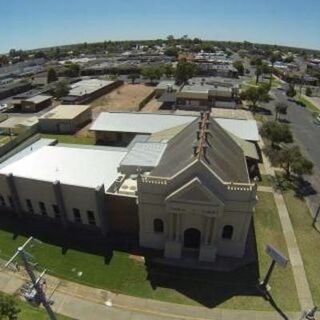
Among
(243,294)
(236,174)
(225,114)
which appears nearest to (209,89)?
(225,114)

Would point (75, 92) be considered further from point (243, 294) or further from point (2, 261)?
point (243, 294)

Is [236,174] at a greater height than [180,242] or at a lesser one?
greater

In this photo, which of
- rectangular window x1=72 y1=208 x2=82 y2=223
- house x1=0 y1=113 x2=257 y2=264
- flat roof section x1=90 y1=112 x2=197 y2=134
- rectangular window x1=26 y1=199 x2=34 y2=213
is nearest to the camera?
house x1=0 y1=113 x2=257 y2=264

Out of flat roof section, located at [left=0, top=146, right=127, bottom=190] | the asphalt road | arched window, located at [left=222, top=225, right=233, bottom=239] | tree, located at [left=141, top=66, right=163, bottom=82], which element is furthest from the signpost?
tree, located at [left=141, top=66, right=163, bottom=82]

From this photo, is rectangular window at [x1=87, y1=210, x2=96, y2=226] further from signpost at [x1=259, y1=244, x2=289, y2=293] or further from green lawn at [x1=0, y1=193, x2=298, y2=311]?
signpost at [x1=259, y1=244, x2=289, y2=293]

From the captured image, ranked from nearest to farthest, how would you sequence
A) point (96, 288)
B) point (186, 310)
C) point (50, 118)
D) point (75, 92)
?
1. point (186, 310)
2. point (96, 288)
3. point (50, 118)
4. point (75, 92)

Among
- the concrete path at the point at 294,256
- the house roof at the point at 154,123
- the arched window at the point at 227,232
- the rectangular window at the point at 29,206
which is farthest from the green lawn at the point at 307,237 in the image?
the rectangular window at the point at 29,206

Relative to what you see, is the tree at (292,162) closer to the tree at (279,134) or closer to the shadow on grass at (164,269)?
the tree at (279,134)
